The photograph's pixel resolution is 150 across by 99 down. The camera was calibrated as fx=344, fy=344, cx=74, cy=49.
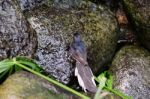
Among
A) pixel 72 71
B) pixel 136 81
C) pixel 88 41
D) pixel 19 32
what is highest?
pixel 19 32

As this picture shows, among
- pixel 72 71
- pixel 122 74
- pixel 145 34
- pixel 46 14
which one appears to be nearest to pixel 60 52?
pixel 72 71

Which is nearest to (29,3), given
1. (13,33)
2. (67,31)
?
(67,31)

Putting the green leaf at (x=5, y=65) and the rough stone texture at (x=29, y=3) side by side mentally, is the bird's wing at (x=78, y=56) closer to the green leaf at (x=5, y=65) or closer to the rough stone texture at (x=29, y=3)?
the green leaf at (x=5, y=65)

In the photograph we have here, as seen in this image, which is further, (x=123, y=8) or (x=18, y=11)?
(x=123, y=8)

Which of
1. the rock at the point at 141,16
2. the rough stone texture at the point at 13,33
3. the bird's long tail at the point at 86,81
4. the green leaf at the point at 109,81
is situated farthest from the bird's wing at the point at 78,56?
the rock at the point at 141,16

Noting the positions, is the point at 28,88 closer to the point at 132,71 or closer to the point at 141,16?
the point at 132,71

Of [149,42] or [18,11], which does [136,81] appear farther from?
[18,11]
